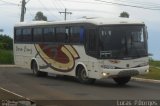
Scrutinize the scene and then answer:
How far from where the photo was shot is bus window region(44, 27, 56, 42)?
29.8 metres

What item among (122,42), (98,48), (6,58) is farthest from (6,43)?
(122,42)

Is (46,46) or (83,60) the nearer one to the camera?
(83,60)

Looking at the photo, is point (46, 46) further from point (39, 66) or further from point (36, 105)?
point (36, 105)

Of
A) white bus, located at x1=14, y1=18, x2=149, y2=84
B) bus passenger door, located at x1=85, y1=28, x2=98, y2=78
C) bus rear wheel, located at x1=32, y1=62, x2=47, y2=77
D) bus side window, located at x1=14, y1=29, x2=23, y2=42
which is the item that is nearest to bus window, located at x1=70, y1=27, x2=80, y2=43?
white bus, located at x1=14, y1=18, x2=149, y2=84

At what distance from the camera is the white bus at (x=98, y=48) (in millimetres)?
24875

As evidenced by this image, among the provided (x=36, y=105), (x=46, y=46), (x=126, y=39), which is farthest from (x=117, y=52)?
(x=36, y=105)

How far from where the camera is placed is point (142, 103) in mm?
17391

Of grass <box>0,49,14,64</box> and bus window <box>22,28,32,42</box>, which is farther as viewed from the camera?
grass <box>0,49,14,64</box>

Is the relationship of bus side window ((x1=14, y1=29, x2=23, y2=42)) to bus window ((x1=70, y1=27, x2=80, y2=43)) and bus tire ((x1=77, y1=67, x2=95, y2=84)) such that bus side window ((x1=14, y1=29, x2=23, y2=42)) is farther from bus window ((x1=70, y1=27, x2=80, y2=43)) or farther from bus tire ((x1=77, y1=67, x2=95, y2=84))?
bus tire ((x1=77, y1=67, x2=95, y2=84))

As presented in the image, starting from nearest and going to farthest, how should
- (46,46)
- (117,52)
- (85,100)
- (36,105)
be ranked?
(36,105) < (85,100) < (117,52) < (46,46)

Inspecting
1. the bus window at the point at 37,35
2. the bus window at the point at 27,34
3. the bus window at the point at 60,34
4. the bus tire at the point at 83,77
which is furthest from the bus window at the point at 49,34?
the bus tire at the point at 83,77

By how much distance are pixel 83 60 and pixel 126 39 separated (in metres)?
2.52

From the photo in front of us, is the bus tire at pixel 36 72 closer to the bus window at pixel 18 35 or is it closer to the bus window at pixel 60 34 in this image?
the bus window at pixel 18 35

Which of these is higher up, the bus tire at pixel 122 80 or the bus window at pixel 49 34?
the bus window at pixel 49 34
